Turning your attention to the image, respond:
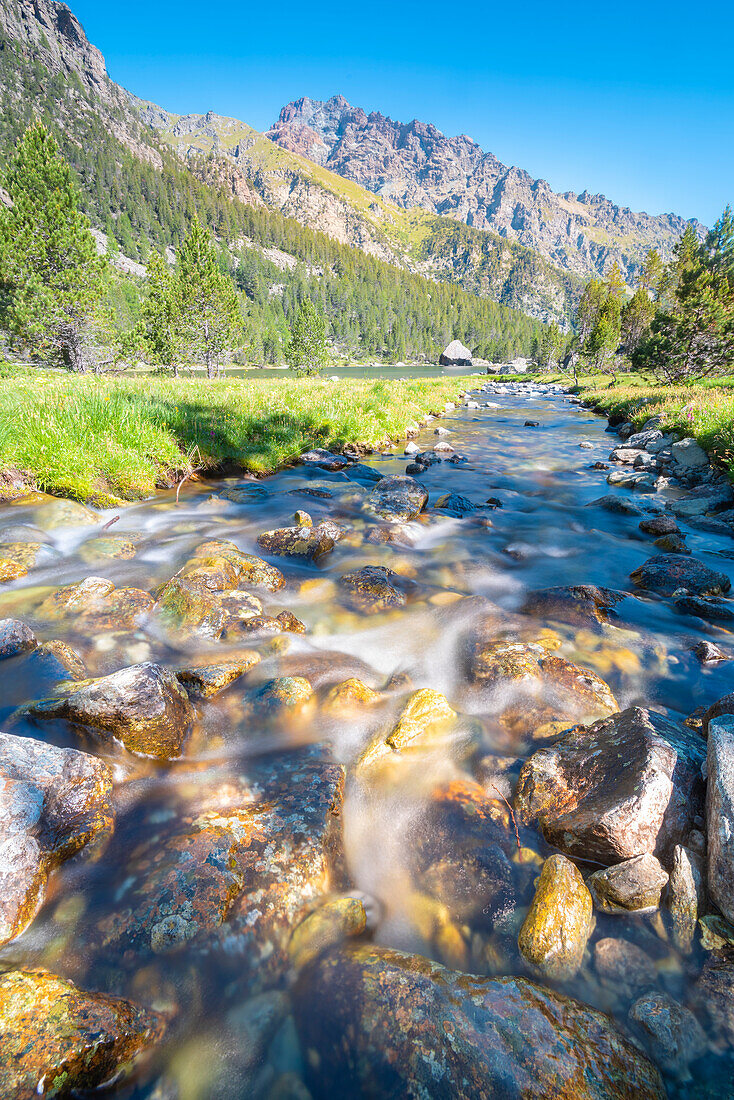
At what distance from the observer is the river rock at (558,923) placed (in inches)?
90.2

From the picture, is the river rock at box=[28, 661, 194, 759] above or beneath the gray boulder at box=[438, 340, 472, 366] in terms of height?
beneath

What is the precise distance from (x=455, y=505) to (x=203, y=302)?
56.9 metres

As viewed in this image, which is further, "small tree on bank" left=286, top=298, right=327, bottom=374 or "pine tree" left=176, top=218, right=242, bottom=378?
"small tree on bank" left=286, top=298, right=327, bottom=374

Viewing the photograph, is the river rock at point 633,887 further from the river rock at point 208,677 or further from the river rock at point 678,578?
the river rock at point 678,578

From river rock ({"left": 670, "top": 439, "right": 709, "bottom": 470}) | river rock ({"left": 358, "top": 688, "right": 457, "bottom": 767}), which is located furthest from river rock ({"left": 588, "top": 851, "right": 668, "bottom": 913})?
river rock ({"left": 670, "top": 439, "right": 709, "bottom": 470})

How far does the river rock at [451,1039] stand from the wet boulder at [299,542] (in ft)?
17.3

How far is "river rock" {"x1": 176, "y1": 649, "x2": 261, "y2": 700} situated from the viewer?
390cm

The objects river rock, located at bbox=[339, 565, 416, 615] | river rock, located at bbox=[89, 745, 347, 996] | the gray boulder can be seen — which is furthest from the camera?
the gray boulder

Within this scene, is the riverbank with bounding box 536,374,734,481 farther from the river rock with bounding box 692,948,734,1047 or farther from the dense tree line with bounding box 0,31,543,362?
the dense tree line with bounding box 0,31,543,362

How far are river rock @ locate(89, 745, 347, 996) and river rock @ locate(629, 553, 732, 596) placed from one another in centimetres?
568

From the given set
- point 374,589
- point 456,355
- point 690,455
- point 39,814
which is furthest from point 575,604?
point 456,355

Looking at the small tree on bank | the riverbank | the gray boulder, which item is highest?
the gray boulder

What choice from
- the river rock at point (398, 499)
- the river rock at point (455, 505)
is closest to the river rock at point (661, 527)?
the river rock at point (455, 505)

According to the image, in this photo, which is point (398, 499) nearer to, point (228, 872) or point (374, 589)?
point (374, 589)
